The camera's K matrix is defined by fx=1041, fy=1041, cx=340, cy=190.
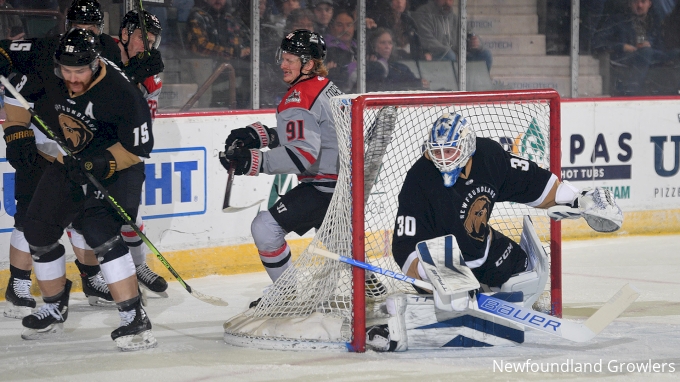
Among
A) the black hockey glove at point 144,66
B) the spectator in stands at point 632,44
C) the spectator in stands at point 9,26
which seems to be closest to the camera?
the black hockey glove at point 144,66

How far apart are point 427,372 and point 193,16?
3.09m

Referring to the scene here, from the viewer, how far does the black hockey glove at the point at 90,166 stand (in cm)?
365

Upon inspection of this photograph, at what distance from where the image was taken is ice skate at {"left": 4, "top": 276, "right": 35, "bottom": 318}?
170 inches

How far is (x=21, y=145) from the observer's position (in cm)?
409

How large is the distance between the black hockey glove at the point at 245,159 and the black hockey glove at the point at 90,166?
18.8 inches

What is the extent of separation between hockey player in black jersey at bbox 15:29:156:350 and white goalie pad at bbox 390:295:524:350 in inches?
36.8

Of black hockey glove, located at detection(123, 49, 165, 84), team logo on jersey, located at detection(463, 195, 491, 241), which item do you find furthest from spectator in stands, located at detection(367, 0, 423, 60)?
team logo on jersey, located at detection(463, 195, 491, 241)

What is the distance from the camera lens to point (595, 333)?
3.59 meters

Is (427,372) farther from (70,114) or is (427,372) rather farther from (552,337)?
(70,114)

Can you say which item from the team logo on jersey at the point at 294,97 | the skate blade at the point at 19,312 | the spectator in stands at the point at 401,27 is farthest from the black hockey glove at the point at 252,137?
the spectator in stands at the point at 401,27

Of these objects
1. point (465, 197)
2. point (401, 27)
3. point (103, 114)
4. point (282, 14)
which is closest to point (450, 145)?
point (465, 197)

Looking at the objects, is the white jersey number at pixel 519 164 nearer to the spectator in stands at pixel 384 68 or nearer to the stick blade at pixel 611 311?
the stick blade at pixel 611 311

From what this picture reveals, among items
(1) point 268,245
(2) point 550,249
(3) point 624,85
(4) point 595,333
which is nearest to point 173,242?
(1) point 268,245

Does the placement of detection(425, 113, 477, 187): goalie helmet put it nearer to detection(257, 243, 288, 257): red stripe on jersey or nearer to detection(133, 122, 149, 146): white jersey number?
detection(257, 243, 288, 257): red stripe on jersey
